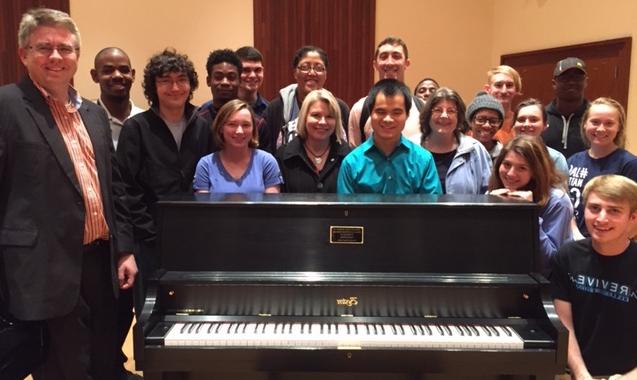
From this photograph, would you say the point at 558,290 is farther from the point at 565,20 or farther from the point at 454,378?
A: the point at 565,20

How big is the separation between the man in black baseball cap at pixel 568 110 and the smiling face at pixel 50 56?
3.07m

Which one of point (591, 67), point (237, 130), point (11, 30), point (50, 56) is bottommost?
point (237, 130)

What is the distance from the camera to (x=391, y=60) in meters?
3.62

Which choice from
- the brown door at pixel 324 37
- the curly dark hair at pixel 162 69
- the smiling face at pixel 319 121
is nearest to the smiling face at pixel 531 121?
the smiling face at pixel 319 121

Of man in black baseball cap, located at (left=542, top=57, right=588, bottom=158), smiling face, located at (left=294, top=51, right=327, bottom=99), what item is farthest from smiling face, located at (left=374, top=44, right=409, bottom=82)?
man in black baseball cap, located at (left=542, top=57, right=588, bottom=158)

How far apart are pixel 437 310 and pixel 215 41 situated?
458 cm

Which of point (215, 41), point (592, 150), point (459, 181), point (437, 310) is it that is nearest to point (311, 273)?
point (437, 310)

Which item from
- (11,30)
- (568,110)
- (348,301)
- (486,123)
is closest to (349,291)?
(348,301)

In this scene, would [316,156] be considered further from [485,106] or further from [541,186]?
[485,106]

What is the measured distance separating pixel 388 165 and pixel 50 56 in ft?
4.69

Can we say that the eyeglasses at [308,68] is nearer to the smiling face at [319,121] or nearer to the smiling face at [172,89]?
the smiling face at [319,121]

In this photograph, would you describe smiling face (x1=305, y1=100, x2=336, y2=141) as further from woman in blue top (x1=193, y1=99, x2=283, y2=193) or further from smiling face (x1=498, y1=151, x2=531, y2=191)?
smiling face (x1=498, y1=151, x2=531, y2=191)

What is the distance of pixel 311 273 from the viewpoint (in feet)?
6.39

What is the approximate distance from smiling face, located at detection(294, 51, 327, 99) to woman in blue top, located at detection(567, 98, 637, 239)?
1641mm
